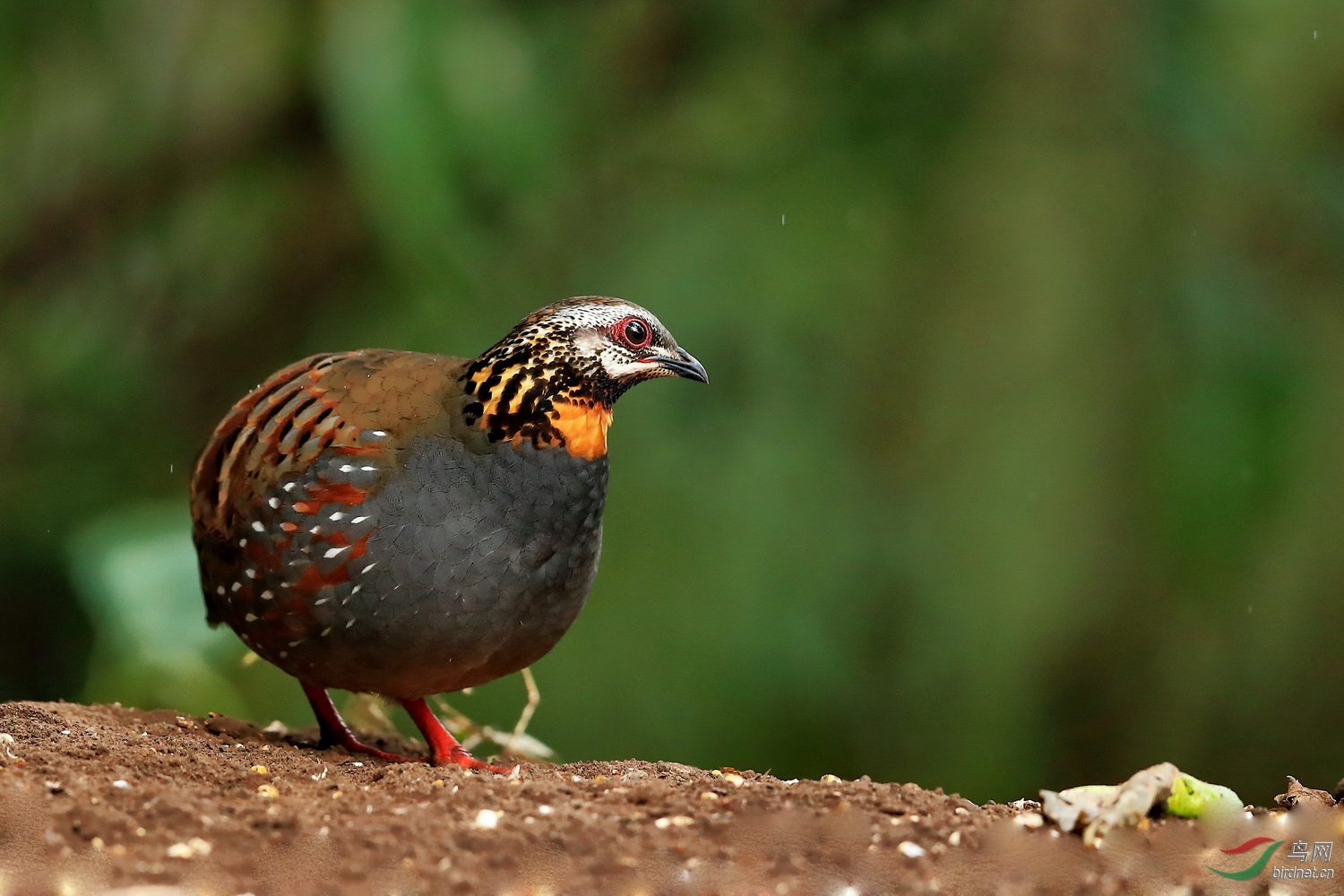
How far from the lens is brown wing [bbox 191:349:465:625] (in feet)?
10.8

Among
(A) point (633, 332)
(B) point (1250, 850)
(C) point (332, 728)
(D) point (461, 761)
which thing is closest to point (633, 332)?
(A) point (633, 332)

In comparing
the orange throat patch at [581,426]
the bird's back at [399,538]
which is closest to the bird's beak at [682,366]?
the orange throat patch at [581,426]

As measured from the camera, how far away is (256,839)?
7.41 ft

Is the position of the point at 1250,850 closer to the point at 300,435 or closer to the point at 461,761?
the point at 461,761

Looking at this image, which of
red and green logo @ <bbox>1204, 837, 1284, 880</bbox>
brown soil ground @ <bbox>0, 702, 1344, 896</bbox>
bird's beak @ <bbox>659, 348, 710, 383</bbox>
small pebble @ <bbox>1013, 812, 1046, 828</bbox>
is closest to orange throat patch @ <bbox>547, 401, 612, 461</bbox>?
bird's beak @ <bbox>659, 348, 710, 383</bbox>

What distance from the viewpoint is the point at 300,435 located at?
3350 millimetres

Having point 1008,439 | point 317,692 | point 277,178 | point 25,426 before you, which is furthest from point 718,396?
point 25,426

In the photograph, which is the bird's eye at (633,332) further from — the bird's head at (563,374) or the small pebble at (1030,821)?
the small pebble at (1030,821)

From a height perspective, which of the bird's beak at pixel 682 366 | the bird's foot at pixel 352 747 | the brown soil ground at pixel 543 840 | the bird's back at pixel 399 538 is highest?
the bird's beak at pixel 682 366

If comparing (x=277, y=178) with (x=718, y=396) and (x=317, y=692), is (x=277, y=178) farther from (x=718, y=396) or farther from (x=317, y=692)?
(x=317, y=692)

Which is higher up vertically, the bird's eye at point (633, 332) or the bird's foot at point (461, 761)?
the bird's eye at point (633, 332)

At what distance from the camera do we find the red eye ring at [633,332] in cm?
341

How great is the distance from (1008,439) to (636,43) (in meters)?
2.36

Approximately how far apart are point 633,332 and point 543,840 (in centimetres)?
154
